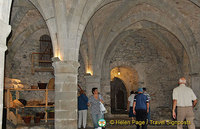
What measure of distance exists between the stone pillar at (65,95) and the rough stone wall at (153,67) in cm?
750

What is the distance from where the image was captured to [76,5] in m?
6.64

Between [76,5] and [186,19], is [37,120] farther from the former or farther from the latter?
[186,19]

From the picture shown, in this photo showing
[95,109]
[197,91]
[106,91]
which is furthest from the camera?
[106,91]

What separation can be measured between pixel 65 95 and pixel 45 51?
5.61 meters

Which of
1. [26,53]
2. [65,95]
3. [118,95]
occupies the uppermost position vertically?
[26,53]

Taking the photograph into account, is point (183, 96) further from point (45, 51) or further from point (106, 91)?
point (106, 91)

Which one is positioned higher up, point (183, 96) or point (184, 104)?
point (183, 96)

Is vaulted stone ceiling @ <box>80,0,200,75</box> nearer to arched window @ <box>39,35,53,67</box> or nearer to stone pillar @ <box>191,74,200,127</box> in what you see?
stone pillar @ <box>191,74,200,127</box>

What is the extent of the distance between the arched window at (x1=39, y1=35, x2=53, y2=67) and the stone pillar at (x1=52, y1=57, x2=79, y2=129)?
16.9 ft

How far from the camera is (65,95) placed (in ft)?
20.9

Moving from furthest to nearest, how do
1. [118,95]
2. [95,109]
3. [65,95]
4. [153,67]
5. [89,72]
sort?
[118,95]
[153,67]
[89,72]
[65,95]
[95,109]

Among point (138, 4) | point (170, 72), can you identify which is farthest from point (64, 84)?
point (170, 72)

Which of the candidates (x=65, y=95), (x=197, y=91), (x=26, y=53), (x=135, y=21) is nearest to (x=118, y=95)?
(x=135, y=21)

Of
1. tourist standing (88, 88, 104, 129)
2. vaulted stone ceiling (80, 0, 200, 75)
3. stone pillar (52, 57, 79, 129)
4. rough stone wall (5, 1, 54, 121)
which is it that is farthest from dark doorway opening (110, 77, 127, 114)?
tourist standing (88, 88, 104, 129)
